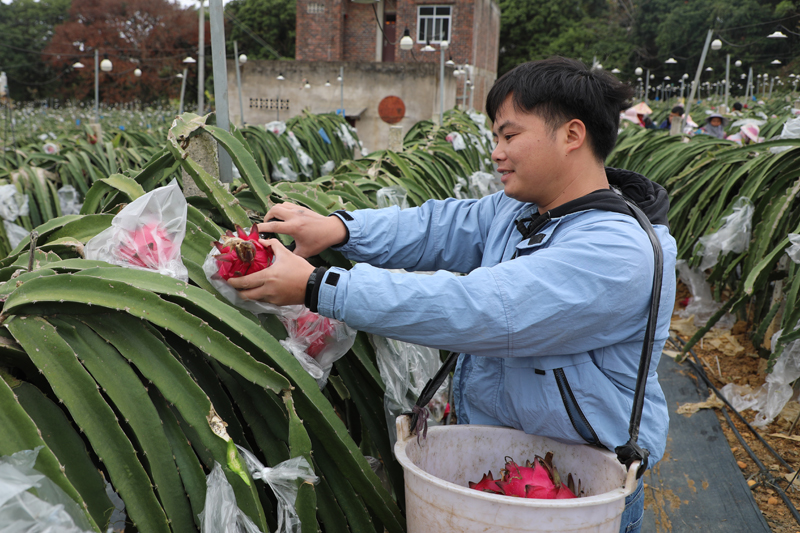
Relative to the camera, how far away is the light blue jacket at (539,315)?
99 centimetres

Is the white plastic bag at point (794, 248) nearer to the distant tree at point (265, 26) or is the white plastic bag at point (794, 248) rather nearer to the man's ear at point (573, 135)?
the man's ear at point (573, 135)

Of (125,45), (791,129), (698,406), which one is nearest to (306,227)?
(698,406)

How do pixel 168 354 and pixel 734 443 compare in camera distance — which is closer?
pixel 168 354

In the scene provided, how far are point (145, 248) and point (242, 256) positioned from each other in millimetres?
208

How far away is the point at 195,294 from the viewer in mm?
1026

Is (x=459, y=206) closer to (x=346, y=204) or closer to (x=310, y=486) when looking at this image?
(x=346, y=204)

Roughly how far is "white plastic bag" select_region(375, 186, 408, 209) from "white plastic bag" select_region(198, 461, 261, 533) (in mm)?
1320

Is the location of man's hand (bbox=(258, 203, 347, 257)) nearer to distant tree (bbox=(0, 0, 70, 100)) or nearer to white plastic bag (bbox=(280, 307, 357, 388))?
white plastic bag (bbox=(280, 307, 357, 388))

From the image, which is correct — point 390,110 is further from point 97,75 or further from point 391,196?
point 391,196

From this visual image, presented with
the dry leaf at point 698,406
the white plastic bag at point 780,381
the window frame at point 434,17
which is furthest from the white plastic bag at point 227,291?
the window frame at point 434,17

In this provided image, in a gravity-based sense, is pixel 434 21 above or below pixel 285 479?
above

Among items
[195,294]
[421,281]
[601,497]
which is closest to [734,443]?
[601,497]

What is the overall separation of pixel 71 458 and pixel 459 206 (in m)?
0.98

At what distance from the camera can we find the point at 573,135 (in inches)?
47.2
